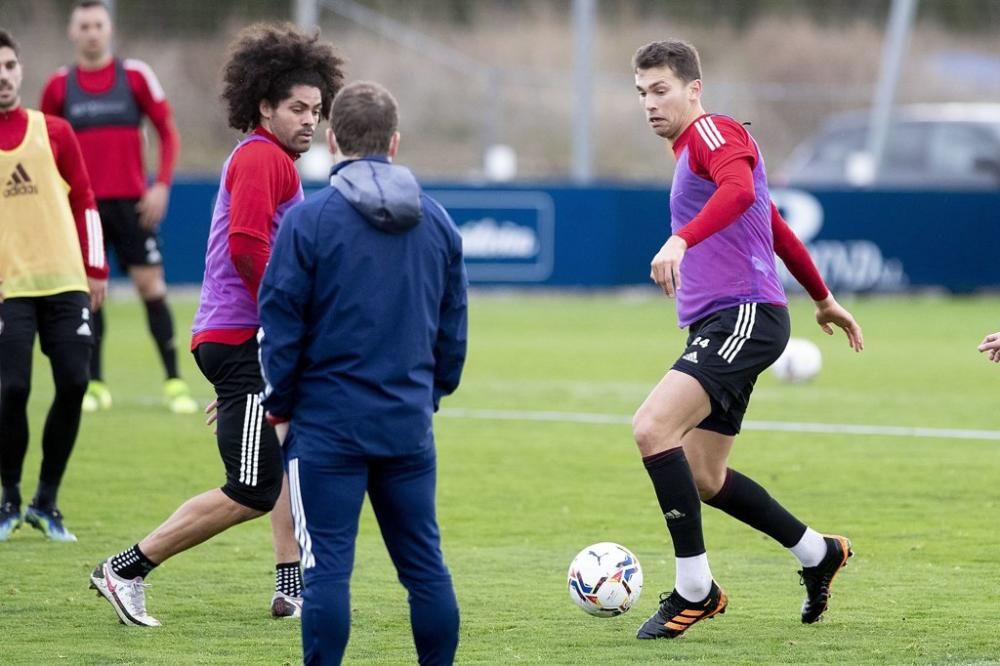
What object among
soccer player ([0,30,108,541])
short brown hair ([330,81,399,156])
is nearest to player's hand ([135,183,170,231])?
soccer player ([0,30,108,541])

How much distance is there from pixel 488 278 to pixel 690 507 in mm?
15911

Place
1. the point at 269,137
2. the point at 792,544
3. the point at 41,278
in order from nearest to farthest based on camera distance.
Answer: the point at 269,137 → the point at 792,544 → the point at 41,278

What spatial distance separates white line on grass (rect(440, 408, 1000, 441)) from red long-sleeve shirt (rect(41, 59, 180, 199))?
8.87 ft

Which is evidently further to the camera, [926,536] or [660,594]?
[926,536]

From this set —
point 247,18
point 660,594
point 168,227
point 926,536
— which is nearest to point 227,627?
point 660,594

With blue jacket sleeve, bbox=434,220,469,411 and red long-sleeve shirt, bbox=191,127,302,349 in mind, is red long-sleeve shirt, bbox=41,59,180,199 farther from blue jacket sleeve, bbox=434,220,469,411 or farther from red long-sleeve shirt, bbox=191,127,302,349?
blue jacket sleeve, bbox=434,220,469,411

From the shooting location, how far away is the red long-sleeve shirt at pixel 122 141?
1173 cm

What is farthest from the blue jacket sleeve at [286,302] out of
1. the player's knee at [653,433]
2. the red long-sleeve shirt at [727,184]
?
the player's knee at [653,433]

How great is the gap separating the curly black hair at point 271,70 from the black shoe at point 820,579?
2.46 m

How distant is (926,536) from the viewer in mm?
7852

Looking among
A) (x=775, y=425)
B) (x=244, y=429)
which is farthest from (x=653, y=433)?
(x=775, y=425)

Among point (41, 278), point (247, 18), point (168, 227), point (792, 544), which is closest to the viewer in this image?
point (792, 544)

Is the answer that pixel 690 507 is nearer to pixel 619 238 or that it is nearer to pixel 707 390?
pixel 707 390

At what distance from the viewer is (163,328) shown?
471 inches
